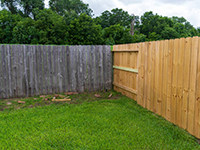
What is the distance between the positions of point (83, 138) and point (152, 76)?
221 cm

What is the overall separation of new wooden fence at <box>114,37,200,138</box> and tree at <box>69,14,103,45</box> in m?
15.0

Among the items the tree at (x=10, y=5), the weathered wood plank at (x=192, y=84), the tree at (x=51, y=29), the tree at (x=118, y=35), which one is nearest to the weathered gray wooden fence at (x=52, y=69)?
the weathered wood plank at (x=192, y=84)

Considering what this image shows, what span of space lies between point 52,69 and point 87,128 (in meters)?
3.22

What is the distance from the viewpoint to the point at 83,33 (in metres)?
20.4

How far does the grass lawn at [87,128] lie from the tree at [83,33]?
1577 cm

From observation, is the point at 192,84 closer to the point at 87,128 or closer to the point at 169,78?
the point at 169,78

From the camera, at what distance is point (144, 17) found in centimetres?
3459

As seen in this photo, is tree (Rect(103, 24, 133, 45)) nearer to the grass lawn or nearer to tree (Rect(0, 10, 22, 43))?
tree (Rect(0, 10, 22, 43))

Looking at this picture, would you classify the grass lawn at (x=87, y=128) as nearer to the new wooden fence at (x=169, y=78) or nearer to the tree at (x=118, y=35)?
the new wooden fence at (x=169, y=78)

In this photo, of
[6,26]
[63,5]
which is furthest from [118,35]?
[63,5]

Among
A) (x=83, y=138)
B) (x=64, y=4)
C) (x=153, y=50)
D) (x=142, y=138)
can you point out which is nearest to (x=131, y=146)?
(x=142, y=138)

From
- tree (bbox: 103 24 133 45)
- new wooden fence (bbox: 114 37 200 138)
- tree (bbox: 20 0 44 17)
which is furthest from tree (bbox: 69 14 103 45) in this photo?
new wooden fence (bbox: 114 37 200 138)

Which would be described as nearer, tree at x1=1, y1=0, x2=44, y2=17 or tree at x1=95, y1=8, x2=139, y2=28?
tree at x1=1, y1=0, x2=44, y2=17

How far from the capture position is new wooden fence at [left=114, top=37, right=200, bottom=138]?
3.16 m
